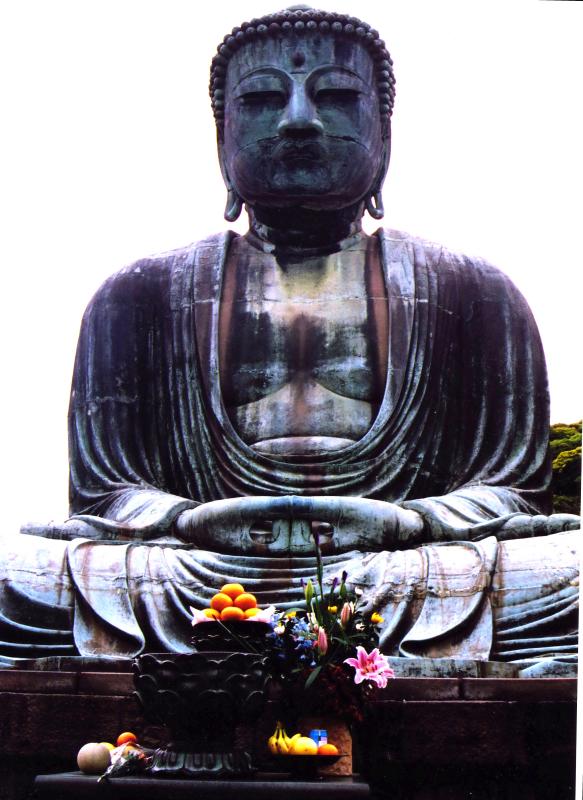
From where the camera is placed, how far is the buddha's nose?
1209cm

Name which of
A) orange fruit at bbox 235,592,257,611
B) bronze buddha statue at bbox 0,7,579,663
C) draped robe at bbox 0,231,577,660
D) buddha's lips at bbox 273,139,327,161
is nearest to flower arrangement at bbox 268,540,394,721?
orange fruit at bbox 235,592,257,611

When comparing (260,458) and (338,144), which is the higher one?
(338,144)

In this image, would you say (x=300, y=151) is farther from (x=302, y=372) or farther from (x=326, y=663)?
(x=326, y=663)

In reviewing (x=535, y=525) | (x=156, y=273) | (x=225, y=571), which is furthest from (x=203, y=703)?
(x=156, y=273)

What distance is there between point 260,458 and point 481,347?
1.67 meters

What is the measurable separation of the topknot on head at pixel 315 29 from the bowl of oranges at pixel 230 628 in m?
5.13

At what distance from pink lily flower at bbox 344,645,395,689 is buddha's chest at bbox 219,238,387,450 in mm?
3585

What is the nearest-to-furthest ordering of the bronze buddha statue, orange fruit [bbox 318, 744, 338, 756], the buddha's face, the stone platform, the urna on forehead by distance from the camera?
orange fruit [bbox 318, 744, 338, 756], the stone platform, the bronze buddha statue, the buddha's face, the urna on forehead

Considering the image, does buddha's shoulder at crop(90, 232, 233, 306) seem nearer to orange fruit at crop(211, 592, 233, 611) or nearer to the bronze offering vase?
orange fruit at crop(211, 592, 233, 611)

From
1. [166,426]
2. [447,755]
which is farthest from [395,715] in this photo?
[166,426]

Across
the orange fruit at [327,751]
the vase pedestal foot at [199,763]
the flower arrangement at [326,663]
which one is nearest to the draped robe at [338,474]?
the flower arrangement at [326,663]

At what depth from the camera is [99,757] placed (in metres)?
8.12

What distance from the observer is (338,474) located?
38.1ft

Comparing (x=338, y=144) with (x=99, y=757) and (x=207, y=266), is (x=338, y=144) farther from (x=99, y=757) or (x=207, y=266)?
(x=99, y=757)
